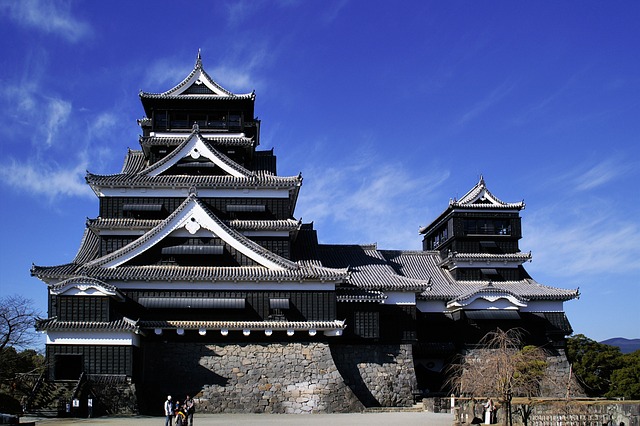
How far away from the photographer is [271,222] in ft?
109

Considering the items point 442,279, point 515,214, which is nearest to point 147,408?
point 442,279

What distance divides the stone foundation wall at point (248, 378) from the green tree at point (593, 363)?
15.9 metres

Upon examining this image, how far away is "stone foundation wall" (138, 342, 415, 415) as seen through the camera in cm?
2931

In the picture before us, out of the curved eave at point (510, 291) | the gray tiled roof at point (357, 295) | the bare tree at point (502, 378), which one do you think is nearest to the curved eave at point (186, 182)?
the gray tiled roof at point (357, 295)

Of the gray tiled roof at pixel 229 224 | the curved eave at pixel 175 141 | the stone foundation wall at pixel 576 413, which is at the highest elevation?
the curved eave at pixel 175 141

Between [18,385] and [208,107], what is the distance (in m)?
16.4

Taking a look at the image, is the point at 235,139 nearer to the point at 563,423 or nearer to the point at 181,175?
the point at 181,175

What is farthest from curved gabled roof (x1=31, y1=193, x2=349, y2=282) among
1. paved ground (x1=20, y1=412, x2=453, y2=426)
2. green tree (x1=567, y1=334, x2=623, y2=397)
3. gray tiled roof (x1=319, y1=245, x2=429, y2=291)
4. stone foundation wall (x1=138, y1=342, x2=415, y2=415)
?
green tree (x1=567, y1=334, x2=623, y2=397)

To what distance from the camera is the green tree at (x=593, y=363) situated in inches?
1571

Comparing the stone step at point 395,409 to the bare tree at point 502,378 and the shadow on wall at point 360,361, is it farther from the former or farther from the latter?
the bare tree at point 502,378

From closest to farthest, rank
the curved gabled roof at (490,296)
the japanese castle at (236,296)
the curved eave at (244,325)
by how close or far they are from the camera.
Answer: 1. the japanese castle at (236,296)
2. the curved eave at (244,325)
3. the curved gabled roof at (490,296)

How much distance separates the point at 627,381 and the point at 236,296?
20675 mm

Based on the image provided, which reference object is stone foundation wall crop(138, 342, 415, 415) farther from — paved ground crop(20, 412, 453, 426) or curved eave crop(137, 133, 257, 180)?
curved eave crop(137, 133, 257, 180)

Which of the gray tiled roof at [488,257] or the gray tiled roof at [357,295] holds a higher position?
the gray tiled roof at [488,257]
